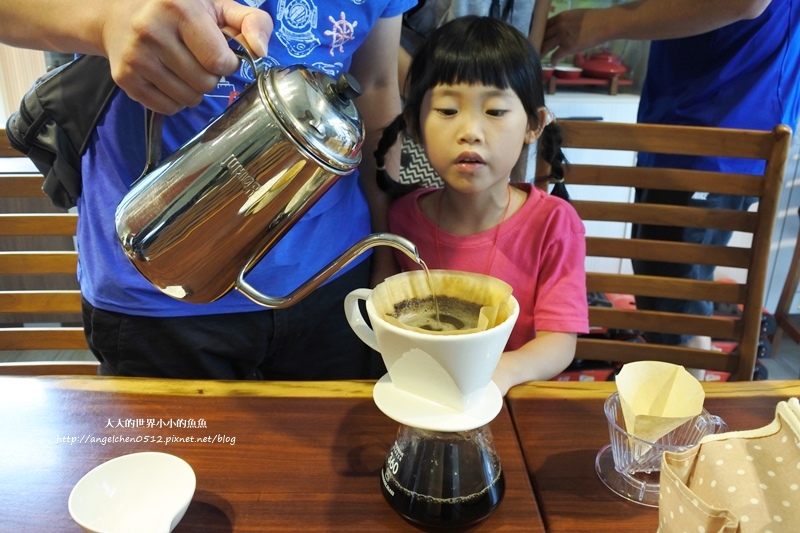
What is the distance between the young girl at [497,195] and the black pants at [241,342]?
7.5 inches

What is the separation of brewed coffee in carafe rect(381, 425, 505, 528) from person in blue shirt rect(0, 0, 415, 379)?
0.40m

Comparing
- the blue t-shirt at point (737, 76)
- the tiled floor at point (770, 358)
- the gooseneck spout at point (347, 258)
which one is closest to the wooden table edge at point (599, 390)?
the gooseneck spout at point (347, 258)

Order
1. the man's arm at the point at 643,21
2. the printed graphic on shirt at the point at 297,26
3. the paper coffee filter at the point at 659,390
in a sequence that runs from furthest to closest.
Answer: the man's arm at the point at 643,21, the printed graphic on shirt at the point at 297,26, the paper coffee filter at the point at 659,390

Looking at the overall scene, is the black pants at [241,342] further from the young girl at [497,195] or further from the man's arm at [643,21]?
the man's arm at [643,21]

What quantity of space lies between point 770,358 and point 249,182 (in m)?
2.51

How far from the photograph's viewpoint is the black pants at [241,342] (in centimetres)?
94

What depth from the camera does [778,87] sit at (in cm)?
144

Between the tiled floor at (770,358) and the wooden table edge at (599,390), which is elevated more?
the wooden table edge at (599,390)

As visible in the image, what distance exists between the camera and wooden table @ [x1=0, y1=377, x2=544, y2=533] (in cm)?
66

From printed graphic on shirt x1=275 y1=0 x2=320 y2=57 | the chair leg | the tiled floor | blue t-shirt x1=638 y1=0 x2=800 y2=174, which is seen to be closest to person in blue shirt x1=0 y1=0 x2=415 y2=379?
printed graphic on shirt x1=275 y1=0 x2=320 y2=57

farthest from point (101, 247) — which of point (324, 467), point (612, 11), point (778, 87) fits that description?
point (778, 87)

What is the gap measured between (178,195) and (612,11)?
1.07 meters

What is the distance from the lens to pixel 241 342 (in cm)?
99

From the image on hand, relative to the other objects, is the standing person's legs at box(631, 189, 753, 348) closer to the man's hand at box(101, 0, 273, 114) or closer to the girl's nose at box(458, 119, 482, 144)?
the girl's nose at box(458, 119, 482, 144)
